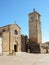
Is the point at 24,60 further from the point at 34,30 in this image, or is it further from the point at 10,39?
the point at 34,30

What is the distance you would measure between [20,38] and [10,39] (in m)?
4.15

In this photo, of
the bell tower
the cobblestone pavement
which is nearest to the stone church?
the bell tower

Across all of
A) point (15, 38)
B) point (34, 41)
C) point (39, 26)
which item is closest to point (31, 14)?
point (39, 26)

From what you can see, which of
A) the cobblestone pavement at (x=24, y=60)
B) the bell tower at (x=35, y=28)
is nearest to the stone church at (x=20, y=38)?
the bell tower at (x=35, y=28)

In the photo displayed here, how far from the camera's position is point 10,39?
101 feet

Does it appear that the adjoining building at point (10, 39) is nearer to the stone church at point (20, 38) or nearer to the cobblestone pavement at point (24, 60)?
the stone church at point (20, 38)

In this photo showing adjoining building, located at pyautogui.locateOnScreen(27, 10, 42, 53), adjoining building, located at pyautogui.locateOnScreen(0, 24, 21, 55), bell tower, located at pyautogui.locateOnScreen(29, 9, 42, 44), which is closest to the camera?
adjoining building, located at pyautogui.locateOnScreen(0, 24, 21, 55)

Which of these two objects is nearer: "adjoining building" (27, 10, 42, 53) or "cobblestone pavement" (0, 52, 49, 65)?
"cobblestone pavement" (0, 52, 49, 65)

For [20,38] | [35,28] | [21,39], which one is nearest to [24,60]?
[20,38]

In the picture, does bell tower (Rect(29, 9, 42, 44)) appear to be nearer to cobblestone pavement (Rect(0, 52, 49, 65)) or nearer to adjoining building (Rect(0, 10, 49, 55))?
adjoining building (Rect(0, 10, 49, 55))

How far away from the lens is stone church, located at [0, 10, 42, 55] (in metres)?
29.1

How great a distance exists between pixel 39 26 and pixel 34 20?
225 centimetres

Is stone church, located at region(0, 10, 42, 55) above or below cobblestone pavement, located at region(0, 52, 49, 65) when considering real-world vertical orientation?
above

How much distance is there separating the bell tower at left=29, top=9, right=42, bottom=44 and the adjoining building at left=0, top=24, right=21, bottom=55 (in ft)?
21.9
